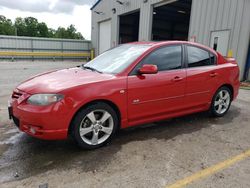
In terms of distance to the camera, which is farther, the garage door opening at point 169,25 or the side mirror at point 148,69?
the garage door opening at point 169,25

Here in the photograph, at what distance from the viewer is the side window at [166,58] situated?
3.54 m

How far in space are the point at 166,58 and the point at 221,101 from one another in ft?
5.57

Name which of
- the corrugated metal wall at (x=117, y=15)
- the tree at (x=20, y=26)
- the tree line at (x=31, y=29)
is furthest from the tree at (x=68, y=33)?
the corrugated metal wall at (x=117, y=15)

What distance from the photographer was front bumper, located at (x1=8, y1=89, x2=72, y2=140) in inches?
104

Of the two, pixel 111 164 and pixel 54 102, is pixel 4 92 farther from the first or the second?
pixel 111 164

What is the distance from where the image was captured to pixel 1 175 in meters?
2.46

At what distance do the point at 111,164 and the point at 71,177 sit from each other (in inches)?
20.3

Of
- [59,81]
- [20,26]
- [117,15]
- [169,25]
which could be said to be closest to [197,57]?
[59,81]

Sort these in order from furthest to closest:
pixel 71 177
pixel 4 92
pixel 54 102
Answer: pixel 4 92, pixel 54 102, pixel 71 177

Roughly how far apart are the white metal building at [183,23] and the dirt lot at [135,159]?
6.09 metres

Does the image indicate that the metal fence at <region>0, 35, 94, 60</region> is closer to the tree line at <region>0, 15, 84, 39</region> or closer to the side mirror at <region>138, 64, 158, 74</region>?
the side mirror at <region>138, 64, 158, 74</region>

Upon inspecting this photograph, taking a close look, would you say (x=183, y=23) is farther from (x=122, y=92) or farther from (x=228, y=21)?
(x=122, y=92)

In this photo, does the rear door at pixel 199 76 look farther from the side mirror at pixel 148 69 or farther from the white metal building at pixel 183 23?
the white metal building at pixel 183 23

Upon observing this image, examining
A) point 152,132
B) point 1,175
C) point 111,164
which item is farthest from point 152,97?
point 1,175
